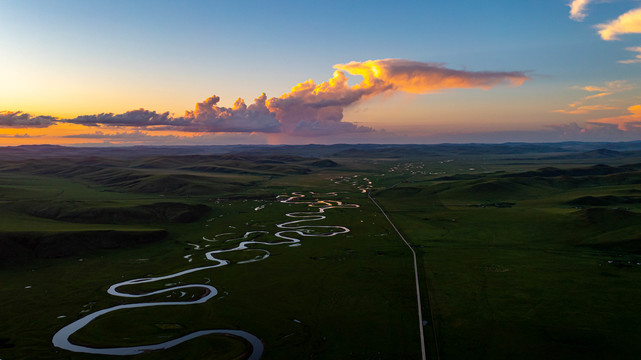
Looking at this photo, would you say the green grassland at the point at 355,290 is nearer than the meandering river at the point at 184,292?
Yes

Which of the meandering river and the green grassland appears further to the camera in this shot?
the meandering river

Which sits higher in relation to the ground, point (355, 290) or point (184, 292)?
point (355, 290)

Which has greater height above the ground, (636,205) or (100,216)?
(636,205)

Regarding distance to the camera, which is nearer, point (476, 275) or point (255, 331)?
point (255, 331)

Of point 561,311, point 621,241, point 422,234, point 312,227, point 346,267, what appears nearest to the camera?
point 561,311

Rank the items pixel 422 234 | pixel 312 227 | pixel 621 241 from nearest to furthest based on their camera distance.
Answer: pixel 621 241, pixel 422 234, pixel 312 227

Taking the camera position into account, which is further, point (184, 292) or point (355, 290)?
point (184, 292)

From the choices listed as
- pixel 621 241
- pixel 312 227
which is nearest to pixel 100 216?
pixel 312 227

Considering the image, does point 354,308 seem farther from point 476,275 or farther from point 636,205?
point 636,205

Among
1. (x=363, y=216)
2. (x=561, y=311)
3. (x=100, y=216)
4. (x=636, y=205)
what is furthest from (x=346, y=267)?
(x=636, y=205)
